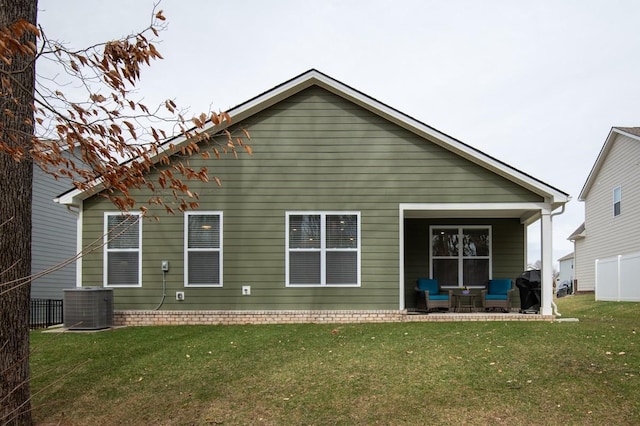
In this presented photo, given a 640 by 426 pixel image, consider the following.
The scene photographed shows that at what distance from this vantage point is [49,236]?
63.5 feet

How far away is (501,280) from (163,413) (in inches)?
365

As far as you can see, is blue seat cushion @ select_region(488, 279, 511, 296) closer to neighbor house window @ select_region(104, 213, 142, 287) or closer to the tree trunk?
neighbor house window @ select_region(104, 213, 142, 287)

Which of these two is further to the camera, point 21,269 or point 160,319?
point 160,319

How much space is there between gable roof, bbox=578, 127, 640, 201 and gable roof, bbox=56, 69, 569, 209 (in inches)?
415

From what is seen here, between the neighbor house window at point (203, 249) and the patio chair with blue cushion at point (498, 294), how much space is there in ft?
20.3

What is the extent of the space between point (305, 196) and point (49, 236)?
1204 centimetres

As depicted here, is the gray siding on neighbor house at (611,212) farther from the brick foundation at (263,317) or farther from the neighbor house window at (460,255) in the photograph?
the brick foundation at (263,317)

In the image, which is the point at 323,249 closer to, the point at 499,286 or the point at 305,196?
the point at 305,196

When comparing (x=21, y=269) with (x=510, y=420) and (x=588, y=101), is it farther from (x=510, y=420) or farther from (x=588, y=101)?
(x=588, y=101)

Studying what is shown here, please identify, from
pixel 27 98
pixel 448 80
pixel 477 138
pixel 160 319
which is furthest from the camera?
pixel 477 138

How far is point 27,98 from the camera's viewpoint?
5023mm

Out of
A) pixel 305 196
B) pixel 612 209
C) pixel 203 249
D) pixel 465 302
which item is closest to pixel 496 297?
pixel 465 302

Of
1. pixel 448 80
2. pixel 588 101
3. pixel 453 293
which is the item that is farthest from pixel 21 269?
pixel 588 101

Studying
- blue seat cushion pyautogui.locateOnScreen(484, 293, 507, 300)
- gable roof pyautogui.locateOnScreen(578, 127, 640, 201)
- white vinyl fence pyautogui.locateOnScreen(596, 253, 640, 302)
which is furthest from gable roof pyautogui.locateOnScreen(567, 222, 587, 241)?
blue seat cushion pyautogui.locateOnScreen(484, 293, 507, 300)
